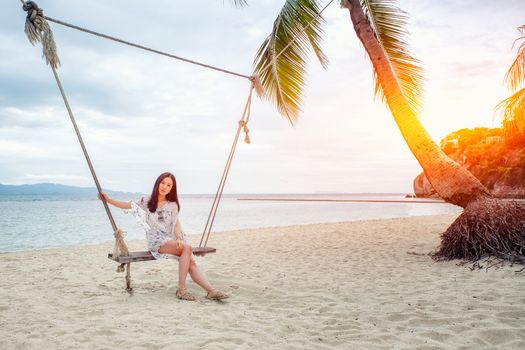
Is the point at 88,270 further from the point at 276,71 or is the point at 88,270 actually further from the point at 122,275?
the point at 276,71

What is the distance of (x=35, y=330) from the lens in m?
3.19

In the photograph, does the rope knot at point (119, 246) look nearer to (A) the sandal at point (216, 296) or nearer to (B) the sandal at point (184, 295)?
(B) the sandal at point (184, 295)

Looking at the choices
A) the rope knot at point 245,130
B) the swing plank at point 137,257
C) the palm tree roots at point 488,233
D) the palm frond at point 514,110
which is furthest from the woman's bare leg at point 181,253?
the palm frond at point 514,110

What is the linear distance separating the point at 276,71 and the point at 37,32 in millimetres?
4073

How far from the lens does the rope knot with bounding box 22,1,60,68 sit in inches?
162

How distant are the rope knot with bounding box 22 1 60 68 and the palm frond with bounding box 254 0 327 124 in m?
3.89

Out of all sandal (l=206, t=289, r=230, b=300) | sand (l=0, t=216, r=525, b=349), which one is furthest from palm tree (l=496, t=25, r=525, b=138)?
sandal (l=206, t=289, r=230, b=300)

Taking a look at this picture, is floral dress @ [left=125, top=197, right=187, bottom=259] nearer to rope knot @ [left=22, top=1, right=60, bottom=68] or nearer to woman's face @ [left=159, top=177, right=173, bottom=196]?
woman's face @ [left=159, top=177, right=173, bottom=196]

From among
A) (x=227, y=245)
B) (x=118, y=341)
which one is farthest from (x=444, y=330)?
(x=227, y=245)

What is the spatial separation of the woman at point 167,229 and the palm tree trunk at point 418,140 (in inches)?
150

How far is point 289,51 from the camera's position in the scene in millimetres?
7441

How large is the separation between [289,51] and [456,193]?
3.70 m

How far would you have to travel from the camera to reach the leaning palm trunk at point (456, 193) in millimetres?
5305

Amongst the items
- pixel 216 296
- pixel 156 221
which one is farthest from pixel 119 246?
pixel 216 296
